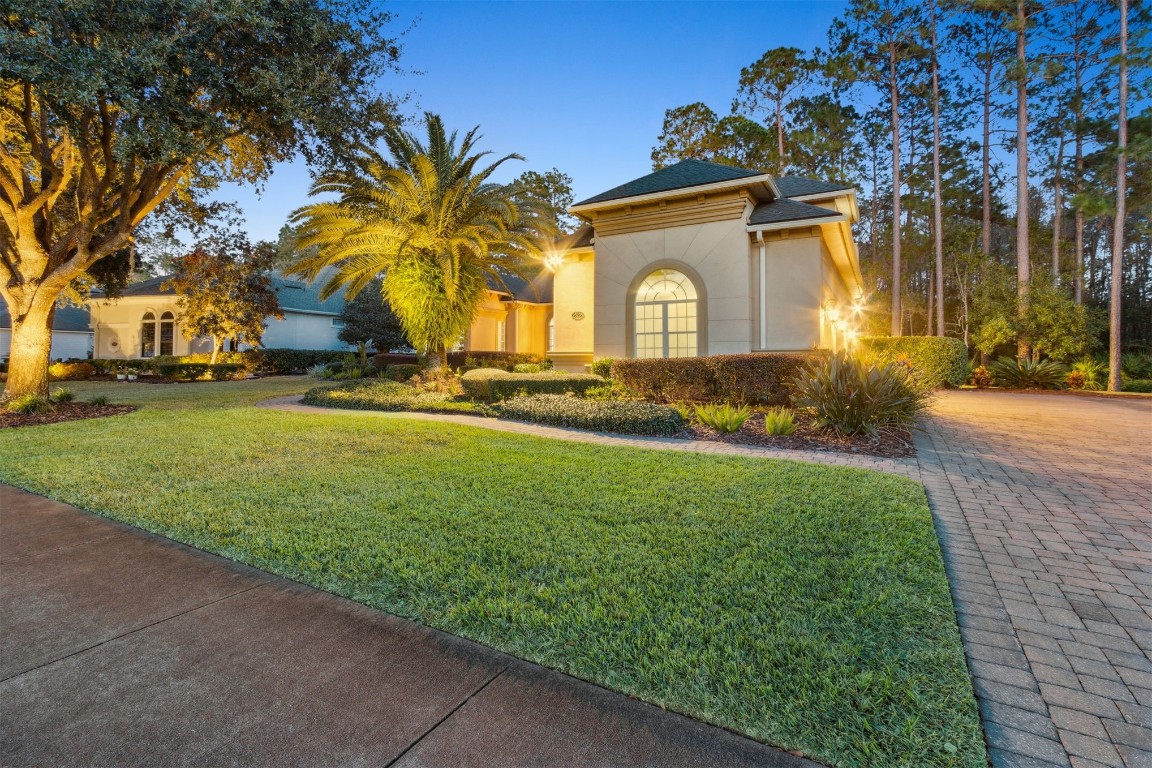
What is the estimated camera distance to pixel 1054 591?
2.90m

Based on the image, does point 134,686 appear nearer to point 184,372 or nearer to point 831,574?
point 831,574

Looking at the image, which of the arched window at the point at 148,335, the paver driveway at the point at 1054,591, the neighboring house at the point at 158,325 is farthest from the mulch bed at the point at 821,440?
the arched window at the point at 148,335

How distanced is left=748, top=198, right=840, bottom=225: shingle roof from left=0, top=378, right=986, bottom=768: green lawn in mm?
7535

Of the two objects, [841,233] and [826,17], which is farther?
[826,17]

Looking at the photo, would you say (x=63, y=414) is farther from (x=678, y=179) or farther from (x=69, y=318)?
(x=69, y=318)

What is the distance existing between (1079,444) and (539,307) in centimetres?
1947

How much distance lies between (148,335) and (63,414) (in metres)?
19.9

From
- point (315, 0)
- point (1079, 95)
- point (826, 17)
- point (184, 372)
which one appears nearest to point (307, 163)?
point (315, 0)

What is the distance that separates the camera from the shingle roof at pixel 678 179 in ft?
38.3

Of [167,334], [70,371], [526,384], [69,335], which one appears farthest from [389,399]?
[69,335]

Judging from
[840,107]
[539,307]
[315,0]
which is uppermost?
[840,107]

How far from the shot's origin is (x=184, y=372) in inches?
771

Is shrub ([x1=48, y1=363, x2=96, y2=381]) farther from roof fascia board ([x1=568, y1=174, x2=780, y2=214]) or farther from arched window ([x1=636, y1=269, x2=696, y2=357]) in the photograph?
arched window ([x1=636, y1=269, x2=696, y2=357])

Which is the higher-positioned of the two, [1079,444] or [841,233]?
[841,233]
